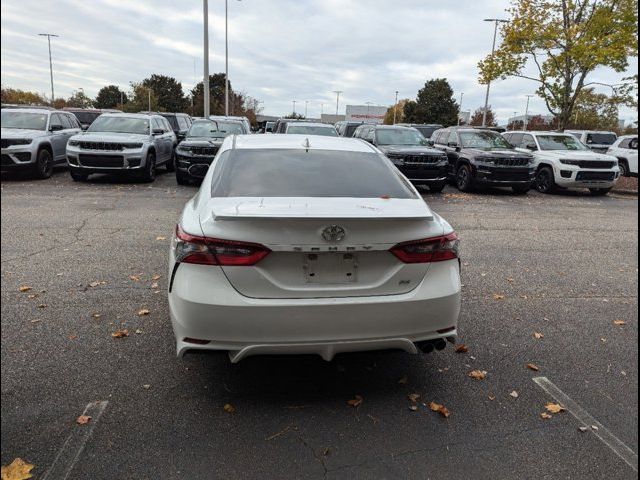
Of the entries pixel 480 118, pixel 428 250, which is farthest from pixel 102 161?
pixel 480 118

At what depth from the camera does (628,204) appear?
1315 cm

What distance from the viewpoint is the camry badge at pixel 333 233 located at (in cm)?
288

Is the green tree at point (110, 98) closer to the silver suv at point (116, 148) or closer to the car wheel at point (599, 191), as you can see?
the silver suv at point (116, 148)

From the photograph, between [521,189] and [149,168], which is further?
[521,189]

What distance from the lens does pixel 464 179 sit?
14391 mm

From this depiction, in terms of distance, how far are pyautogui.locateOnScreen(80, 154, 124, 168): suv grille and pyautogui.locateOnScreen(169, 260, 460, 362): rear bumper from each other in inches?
427

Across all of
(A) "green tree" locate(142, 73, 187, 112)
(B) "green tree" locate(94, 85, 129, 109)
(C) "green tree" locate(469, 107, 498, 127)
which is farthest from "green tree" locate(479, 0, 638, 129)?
(B) "green tree" locate(94, 85, 129, 109)

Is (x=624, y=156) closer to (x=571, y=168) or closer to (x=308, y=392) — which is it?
(x=571, y=168)

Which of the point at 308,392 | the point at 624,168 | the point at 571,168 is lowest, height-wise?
the point at 308,392

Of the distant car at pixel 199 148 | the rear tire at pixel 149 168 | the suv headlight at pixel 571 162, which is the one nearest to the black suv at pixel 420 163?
the suv headlight at pixel 571 162

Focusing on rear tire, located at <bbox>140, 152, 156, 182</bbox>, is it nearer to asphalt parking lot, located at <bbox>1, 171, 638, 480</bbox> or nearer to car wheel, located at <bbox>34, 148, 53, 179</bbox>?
car wheel, located at <bbox>34, 148, 53, 179</bbox>

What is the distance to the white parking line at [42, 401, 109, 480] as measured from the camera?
2.53 m

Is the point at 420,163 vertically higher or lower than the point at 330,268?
higher

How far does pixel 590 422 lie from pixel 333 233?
Result: 198 cm
